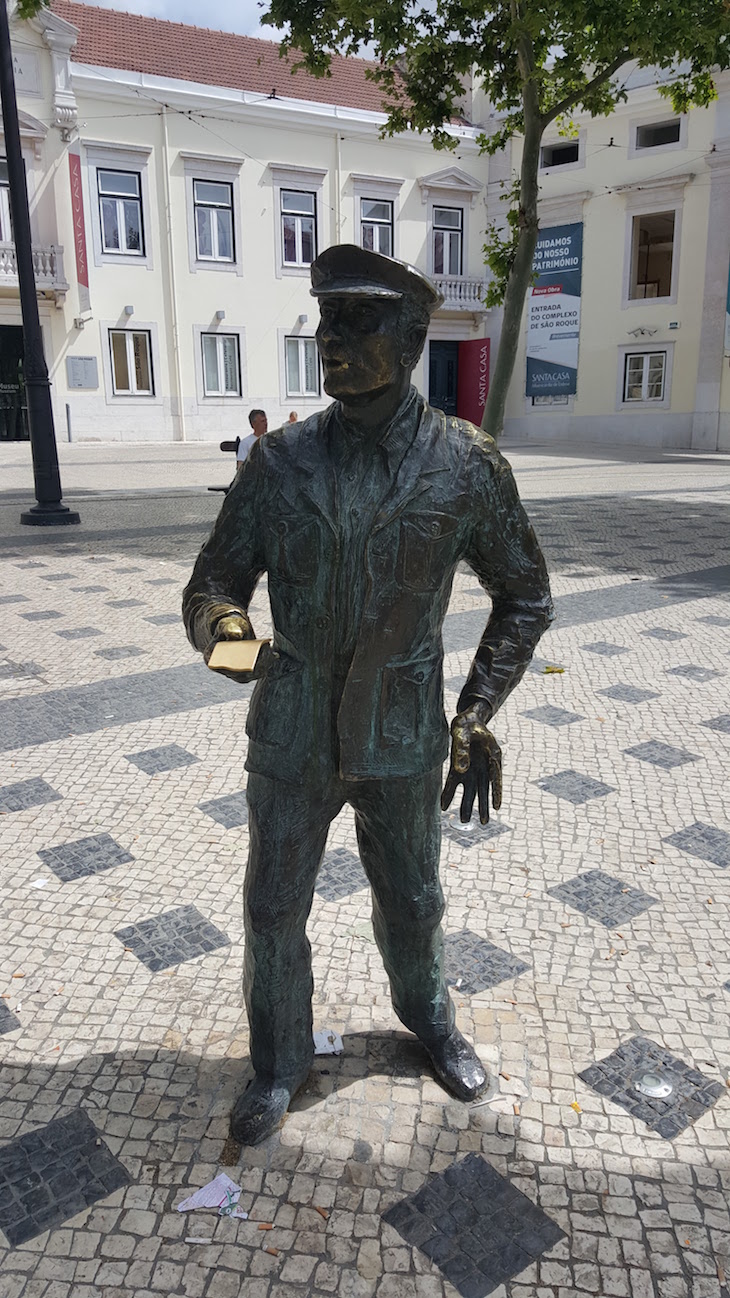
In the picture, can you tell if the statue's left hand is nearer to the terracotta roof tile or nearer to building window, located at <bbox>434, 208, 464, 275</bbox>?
the terracotta roof tile

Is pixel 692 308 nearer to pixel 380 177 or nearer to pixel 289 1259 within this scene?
pixel 380 177

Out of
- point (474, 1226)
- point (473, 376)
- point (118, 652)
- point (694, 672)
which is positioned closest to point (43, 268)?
point (473, 376)

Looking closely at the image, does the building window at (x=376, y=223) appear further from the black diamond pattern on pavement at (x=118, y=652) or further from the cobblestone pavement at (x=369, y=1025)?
the cobblestone pavement at (x=369, y=1025)

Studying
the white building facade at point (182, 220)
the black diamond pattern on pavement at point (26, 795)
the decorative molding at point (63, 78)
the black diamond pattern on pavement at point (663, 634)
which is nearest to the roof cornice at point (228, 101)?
the white building facade at point (182, 220)

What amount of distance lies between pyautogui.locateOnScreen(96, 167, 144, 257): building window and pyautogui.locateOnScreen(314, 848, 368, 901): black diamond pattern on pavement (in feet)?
77.3

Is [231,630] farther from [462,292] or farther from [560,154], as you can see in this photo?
[462,292]

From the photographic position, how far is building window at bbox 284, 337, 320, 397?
2716cm

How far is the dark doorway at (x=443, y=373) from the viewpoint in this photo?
29.8 metres

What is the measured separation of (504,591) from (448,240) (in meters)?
29.9

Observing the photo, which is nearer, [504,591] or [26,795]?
[504,591]

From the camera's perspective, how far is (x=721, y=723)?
5.14 metres

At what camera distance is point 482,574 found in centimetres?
228

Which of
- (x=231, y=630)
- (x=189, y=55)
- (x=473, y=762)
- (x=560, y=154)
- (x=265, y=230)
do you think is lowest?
(x=473, y=762)

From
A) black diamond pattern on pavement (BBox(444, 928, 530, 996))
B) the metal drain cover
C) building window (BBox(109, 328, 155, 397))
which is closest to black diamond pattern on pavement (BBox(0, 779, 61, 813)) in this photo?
black diamond pattern on pavement (BBox(444, 928, 530, 996))
